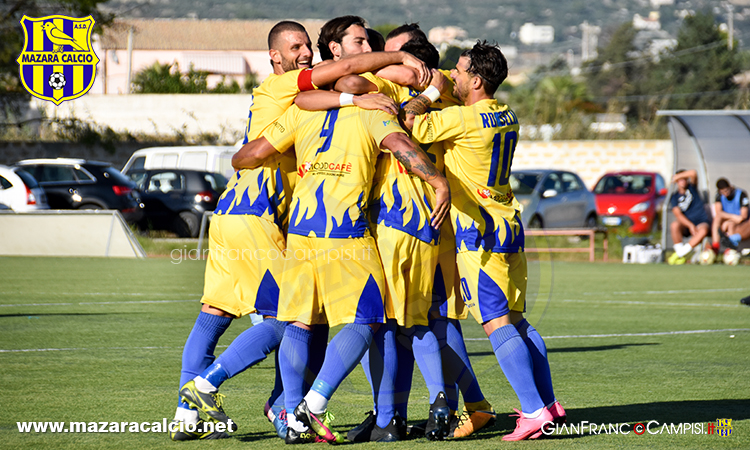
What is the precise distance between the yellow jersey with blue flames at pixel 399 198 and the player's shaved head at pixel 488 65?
37 centimetres

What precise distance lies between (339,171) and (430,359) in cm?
109

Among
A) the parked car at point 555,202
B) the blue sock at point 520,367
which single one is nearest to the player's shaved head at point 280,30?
the blue sock at point 520,367

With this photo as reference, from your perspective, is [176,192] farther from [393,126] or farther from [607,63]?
[607,63]

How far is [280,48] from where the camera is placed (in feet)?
15.8

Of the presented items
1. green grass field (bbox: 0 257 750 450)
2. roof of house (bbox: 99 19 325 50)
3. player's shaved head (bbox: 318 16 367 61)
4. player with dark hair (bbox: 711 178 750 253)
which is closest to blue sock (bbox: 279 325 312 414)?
green grass field (bbox: 0 257 750 450)

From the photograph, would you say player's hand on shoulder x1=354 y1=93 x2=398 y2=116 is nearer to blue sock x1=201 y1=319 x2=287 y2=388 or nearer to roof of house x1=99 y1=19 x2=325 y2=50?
blue sock x1=201 y1=319 x2=287 y2=388

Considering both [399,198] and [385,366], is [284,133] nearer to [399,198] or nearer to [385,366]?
[399,198]

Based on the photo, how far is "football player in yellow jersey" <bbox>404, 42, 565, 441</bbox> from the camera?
4.41 metres

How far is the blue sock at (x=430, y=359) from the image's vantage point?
14.7 ft

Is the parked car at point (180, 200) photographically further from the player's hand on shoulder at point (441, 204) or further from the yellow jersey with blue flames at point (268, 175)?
the player's hand on shoulder at point (441, 204)

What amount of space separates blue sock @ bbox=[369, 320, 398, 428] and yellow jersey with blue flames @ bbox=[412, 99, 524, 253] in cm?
58

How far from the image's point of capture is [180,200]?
20828mm

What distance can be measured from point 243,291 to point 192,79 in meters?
37.2

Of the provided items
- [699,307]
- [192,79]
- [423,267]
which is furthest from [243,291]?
[192,79]
